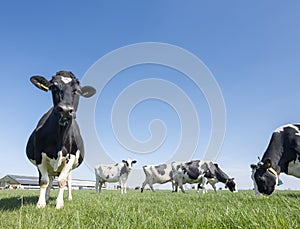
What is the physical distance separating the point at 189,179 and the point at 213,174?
2023mm

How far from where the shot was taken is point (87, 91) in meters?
6.26

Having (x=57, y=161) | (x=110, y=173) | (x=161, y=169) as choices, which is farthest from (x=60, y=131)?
(x=161, y=169)

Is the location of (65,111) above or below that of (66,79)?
below

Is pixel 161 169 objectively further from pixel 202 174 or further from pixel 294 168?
pixel 294 168

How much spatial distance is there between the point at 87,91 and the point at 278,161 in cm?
801

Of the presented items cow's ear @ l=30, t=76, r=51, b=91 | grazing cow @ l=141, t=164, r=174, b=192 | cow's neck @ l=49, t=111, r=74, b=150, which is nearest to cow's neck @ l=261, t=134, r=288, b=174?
cow's neck @ l=49, t=111, r=74, b=150

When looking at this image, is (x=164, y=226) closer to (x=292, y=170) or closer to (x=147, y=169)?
(x=292, y=170)

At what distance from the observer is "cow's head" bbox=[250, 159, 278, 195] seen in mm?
9742

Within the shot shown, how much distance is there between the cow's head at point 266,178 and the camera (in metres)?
9.74

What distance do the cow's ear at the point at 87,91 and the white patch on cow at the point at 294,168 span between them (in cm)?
824

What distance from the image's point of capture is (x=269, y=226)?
1.98m

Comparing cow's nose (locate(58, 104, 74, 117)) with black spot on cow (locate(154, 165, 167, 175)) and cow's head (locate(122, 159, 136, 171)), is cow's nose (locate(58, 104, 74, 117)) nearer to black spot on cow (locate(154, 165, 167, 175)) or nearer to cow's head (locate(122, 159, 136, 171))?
cow's head (locate(122, 159, 136, 171))

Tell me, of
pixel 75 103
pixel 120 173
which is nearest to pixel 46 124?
pixel 75 103

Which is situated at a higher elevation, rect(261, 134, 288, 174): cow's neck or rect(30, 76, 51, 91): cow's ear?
rect(30, 76, 51, 91): cow's ear
